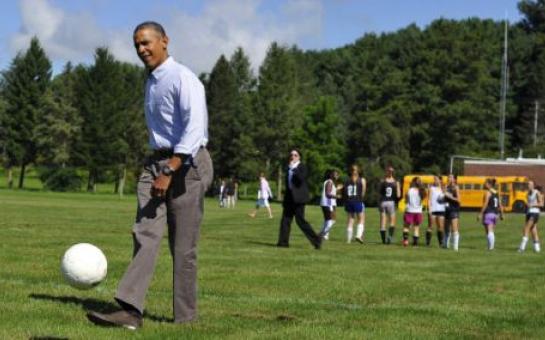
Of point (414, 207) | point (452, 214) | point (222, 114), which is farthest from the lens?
point (222, 114)

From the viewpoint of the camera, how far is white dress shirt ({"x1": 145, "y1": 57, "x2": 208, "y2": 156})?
6508 mm

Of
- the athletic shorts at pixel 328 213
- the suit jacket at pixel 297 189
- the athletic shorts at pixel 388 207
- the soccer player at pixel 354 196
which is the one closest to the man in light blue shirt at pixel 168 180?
the suit jacket at pixel 297 189

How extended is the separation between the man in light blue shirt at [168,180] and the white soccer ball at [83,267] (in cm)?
72

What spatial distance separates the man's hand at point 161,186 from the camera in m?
6.43

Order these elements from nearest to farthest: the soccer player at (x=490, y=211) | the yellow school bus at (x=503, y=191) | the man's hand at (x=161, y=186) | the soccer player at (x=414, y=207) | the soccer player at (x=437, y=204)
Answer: the man's hand at (x=161, y=186)
the soccer player at (x=490, y=211)
the soccer player at (x=414, y=207)
the soccer player at (x=437, y=204)
the yellow school bus at (x=503, y=191)

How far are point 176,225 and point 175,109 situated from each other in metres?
0.89

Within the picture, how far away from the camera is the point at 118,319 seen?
6547mm

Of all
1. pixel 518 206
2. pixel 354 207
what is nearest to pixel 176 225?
pixel 354 207

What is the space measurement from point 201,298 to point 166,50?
289 cm

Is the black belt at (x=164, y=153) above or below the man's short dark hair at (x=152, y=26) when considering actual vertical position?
below

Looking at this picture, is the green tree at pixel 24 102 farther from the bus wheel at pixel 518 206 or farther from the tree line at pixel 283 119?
the bus wheel at pixel 518 206

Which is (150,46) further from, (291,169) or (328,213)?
(328,213)

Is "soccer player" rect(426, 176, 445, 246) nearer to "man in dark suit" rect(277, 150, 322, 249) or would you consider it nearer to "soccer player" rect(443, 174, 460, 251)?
"soccer player" rect(443, 174, 460, 251)

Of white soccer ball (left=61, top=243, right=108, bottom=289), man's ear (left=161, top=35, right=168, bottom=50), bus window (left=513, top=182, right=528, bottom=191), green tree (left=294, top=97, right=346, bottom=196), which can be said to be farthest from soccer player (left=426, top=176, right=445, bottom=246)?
green tree (left=294, top=97, right=346, bottom=196)
